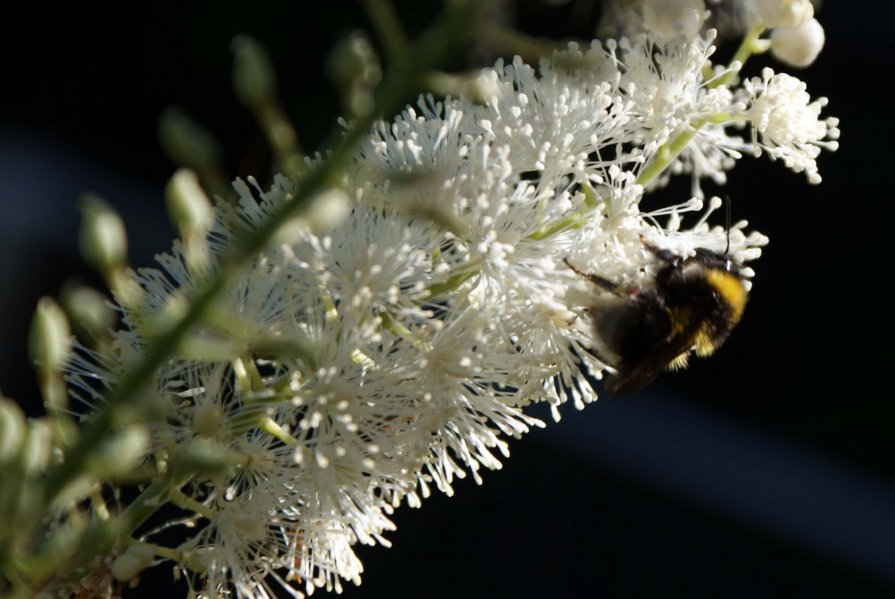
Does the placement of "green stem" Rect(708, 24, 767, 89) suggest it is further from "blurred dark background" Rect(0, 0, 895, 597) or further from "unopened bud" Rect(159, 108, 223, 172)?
"blurred dark background" Rect(0, 0, 895, 597)

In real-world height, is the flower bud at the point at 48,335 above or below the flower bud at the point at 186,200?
below

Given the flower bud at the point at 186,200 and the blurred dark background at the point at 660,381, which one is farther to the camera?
the blurred dark background at the point at 660,381

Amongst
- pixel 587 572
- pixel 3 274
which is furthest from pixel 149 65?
pixel 587 572

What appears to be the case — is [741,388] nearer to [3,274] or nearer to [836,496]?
[836,496]

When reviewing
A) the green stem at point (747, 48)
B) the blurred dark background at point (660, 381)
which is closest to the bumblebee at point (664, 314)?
the green stem at point (747, 48)

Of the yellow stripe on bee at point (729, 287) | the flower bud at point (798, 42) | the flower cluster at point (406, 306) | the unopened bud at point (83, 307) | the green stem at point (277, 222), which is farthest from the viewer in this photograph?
the yellow stripe on bee at point (729, 287)

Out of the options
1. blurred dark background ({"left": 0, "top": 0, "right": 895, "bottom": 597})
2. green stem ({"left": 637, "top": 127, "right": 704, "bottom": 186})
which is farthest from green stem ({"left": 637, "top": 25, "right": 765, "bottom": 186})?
blurred dark background ({"left": 0, "top": 0, "right": 895, "bottom": 597})

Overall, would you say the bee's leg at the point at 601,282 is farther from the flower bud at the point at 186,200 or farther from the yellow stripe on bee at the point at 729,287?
the flower bud at the point at 186,200
